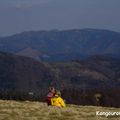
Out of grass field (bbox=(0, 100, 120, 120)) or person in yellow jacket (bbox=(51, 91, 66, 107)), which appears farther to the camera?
person in yellow jacket (bbox=(51, 91, 66, 107))

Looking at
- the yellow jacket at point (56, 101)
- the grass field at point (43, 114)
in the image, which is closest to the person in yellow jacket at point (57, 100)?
the yellow jacket at point (56, 101)

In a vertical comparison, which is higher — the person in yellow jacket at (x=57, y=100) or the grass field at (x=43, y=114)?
the person in yellow jacket at (x=57, y=100)

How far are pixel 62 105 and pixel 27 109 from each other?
530 cm

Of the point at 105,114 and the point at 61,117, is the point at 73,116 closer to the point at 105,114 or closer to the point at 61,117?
the point at 61,117

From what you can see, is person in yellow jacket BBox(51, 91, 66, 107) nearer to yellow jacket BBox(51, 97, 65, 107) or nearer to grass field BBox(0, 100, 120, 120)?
yellow jacket BBox(51, 97, 65, 107)

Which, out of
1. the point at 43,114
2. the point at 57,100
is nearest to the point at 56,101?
the point at 57,100

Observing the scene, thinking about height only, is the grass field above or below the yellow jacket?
below

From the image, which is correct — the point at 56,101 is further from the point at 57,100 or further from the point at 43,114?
the point at 43,114

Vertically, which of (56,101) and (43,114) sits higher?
(56,101)

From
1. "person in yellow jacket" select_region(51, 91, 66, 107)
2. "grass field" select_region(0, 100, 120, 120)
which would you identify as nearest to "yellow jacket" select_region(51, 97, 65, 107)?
"person in yellow jacket" select_region(51, 91, 66, 107)

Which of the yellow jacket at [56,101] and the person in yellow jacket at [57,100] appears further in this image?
the yellow jacket at [56,101]

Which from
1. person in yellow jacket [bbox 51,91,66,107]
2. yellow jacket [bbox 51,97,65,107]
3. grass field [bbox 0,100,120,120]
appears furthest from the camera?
yellow jacket [bbox 51,97,65,107]

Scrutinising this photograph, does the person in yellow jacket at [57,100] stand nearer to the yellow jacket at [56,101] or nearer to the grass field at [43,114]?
the yellow jacket at [56,101]

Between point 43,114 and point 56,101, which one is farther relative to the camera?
point 56,101
